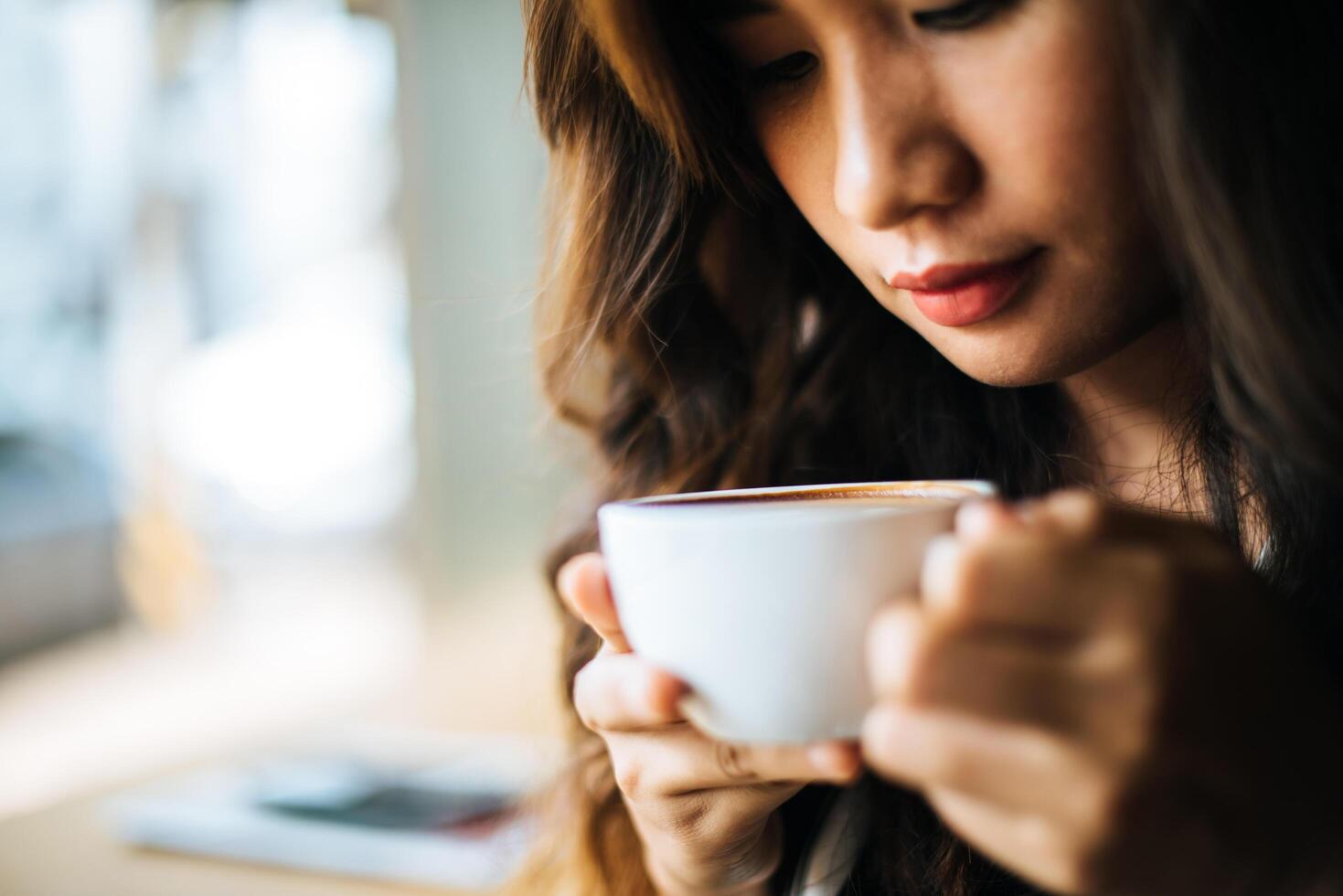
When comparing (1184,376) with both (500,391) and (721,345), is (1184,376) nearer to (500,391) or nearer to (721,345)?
(721,345)

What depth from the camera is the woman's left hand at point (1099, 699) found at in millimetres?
380

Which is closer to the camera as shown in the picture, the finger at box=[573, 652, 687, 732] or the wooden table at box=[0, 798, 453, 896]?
the finger at box=[573, 652, 687, 732]

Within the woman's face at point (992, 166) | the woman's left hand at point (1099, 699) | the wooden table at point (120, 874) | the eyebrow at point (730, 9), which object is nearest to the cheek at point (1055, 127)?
the woman's face at point (992, 166)

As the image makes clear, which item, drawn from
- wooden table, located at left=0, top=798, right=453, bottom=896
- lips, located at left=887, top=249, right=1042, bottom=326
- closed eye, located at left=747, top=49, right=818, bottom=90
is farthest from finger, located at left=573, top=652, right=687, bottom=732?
wooden table, located at left=0, top=798, right=453, bottom=896

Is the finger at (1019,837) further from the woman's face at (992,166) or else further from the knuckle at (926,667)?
the woman's face at (992,166)

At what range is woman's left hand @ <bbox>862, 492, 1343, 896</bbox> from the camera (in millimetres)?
380

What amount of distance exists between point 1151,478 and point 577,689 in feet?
1.43

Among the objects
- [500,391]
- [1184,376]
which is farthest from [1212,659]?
[500,391]

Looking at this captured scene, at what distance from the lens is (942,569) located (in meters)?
0.39

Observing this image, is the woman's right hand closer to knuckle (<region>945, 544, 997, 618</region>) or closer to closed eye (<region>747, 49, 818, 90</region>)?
knuckle (<region>945, 544, 997, 618</region>)

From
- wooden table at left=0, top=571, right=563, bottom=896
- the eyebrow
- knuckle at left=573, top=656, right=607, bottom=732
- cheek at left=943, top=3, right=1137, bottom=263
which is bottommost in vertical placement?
wooden table at left=0, top=571, right=563, bottom=896

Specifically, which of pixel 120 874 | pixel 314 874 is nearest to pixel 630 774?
pixel 314 874

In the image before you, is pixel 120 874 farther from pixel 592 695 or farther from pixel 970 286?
pixel 970 286

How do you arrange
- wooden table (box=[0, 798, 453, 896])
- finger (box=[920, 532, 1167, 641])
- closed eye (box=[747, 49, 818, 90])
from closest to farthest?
finger (box=[920, 532, 1167, 641]), closed eye (box=[747, 49, 818, 90]), wooden table (box=[0, 798, 453, 896])
